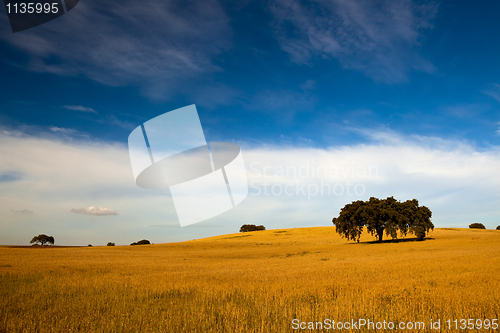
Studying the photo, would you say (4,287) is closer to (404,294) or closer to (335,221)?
(404,294)

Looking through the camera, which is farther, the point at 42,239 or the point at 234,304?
the point at 42,239

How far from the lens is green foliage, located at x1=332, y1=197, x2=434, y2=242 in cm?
5259

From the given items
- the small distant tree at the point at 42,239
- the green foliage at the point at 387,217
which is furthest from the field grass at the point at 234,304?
the small distant tree at the point at 42,239

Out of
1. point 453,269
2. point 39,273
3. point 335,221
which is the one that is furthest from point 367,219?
point 39,273

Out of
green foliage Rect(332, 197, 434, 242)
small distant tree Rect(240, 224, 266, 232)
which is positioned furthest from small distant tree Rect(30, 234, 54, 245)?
green foliage Rect(332, 197, 434, 242)

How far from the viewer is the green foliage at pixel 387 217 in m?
52.6

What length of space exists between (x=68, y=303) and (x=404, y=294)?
12781 mm

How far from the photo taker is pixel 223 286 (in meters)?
14.1

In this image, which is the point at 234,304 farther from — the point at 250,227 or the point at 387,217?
the point at 250,227

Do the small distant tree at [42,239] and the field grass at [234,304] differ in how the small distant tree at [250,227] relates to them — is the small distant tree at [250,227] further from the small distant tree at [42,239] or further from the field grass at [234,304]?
the field grass at [234,304]

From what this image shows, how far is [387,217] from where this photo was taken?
53.5 metres

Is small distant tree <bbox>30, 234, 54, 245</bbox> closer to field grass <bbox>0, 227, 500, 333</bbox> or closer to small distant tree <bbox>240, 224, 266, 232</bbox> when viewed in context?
small distant tree <bbox>240, 224, 266, 232</bbox>

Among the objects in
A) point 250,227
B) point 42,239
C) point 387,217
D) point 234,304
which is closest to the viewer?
point 234,304

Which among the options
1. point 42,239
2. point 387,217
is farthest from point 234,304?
point 42,239
